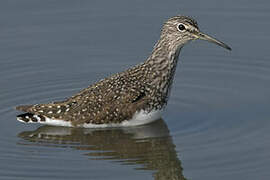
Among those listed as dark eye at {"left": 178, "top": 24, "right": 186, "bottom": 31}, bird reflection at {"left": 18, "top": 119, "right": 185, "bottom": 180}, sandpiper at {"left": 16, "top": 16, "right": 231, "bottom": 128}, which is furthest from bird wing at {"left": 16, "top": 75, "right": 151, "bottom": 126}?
dark eye at {"left": 178, "top": 24, "right": 186, "bottom": 31}

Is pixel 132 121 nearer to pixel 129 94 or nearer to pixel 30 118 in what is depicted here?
pixel 129 94

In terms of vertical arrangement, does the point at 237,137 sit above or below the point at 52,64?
below

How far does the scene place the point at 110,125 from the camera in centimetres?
1611

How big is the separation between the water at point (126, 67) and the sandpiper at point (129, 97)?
12.0 inches

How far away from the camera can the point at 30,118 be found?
16.2 m

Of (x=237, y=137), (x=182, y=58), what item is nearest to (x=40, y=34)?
(x=182, y=58)

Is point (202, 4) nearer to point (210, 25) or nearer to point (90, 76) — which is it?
point (210, 25)

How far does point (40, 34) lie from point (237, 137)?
630 cm

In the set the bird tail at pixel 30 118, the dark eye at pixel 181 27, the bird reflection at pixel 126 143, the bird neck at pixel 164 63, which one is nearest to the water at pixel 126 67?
the bird reflection at pixel 126 143

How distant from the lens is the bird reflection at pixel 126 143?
14.9 meters

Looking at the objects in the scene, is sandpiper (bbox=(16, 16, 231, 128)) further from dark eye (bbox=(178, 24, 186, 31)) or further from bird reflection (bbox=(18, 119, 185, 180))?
bird reflection (bbox=(18, 119, 185, 180))

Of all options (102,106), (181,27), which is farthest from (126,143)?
(181,27)

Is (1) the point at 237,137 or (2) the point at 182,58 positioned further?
(2) the point at 182,58

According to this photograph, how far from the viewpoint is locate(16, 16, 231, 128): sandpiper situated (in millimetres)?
16000
